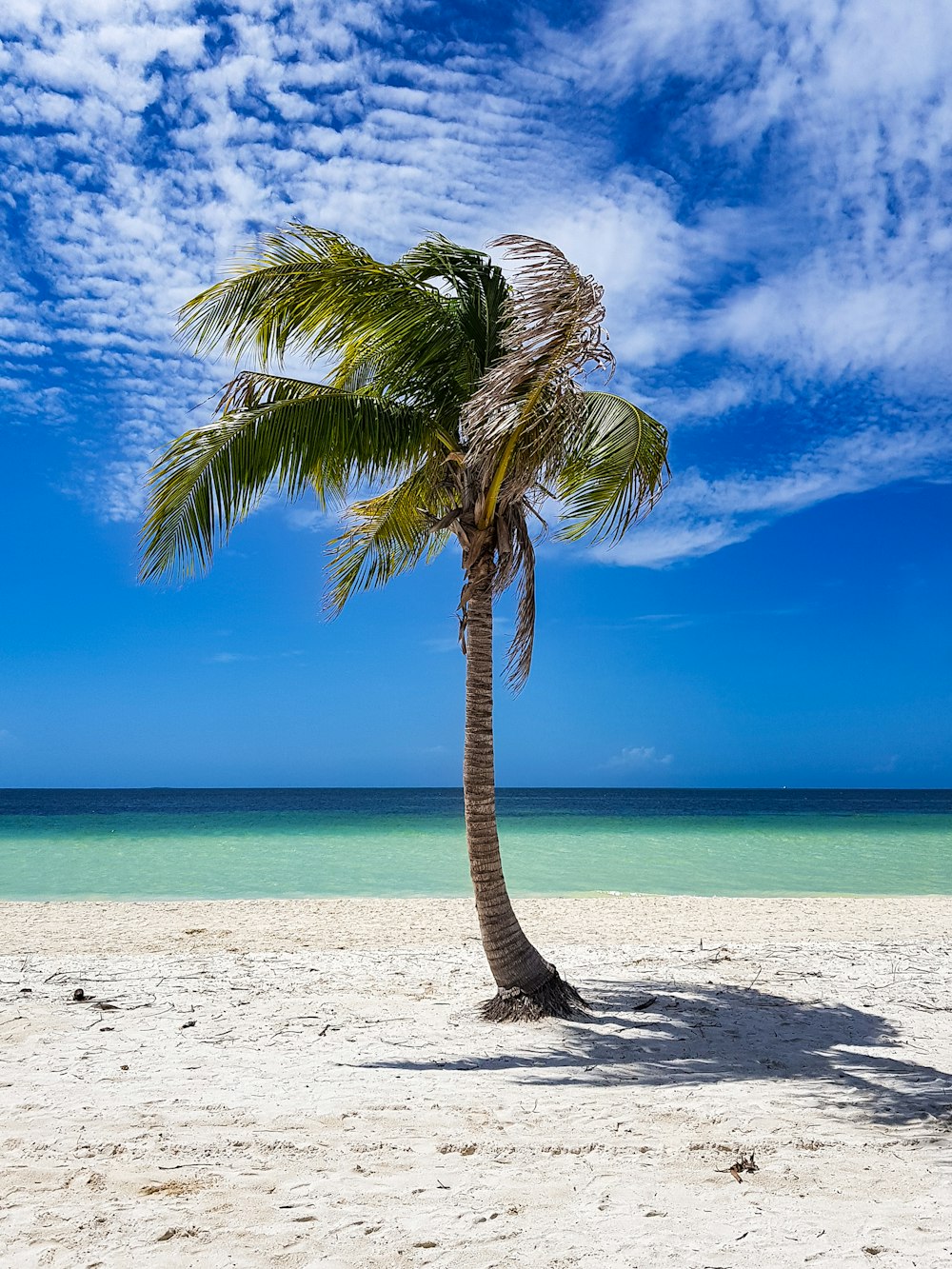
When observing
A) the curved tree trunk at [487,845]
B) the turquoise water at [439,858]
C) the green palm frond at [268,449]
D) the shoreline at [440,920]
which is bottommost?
the turquoise water at [439,858]

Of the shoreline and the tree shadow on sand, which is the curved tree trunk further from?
the shoreline

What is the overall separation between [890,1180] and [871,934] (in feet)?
26.2

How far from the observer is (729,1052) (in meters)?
5.70

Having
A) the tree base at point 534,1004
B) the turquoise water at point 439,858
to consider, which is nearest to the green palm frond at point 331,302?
the tree base at point 534,1004

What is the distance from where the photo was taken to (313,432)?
622 cm

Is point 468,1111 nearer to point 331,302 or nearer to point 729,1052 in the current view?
point 729,1052

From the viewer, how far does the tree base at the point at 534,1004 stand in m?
6.36

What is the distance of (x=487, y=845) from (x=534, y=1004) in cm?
114

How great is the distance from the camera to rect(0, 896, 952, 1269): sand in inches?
122

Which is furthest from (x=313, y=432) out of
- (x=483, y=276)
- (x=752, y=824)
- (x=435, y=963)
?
(x=752, y=824)

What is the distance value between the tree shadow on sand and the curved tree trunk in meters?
0.29

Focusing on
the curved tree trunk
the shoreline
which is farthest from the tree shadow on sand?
the shoreline

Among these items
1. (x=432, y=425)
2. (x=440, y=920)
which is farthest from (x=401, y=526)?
(x=440, y=920)

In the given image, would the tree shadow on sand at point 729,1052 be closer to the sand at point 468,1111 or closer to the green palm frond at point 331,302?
the sand at point 468,1111
